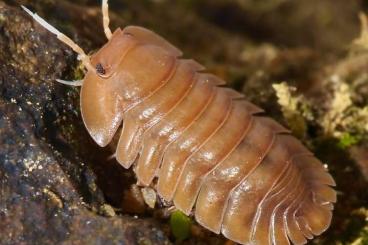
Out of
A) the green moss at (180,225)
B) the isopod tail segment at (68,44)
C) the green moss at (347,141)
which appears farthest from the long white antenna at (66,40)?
the green moss at (347,141)

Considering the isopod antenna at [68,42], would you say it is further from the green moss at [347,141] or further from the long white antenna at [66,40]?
the green moss at [347,141]

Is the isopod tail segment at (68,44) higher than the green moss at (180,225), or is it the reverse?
the isopod tail segment at (68,44)

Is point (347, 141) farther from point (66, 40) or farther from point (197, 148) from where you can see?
point (66, 40)

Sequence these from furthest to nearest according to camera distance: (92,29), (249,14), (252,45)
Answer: (249,14)
(252,45)
(92,29)

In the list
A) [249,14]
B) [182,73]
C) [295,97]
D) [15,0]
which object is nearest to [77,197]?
[182,73]

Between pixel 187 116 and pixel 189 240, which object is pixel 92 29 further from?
pixel 189 240

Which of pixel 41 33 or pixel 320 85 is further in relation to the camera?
pixel 320 85

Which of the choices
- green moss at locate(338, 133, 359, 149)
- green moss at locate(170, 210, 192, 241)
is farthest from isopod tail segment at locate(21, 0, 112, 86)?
green moss at locate(338, 133, 359, 149)

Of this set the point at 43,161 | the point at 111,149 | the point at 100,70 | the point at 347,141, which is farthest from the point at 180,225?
the point at 347,141
